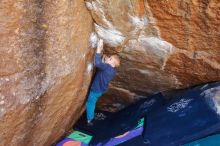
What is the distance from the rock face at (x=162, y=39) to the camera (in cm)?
203

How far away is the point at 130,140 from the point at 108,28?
26.5 inches

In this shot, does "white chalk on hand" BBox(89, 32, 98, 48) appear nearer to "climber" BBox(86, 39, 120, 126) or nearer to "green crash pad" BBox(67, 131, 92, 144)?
"climber" BBox(86, 39, 120, 126)

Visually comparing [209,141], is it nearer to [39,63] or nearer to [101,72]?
[101,72]

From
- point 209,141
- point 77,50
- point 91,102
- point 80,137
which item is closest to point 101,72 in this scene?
point 91,102

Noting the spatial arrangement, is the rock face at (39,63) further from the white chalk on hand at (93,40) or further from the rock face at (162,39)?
the rock face at (162,39)

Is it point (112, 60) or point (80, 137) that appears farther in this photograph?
point (80, 137)

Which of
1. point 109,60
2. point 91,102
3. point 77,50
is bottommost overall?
point 91,102

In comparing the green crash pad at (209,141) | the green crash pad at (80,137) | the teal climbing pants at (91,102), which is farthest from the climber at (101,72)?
the green crash pad at (209,141)

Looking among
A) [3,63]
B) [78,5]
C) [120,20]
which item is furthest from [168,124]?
[3,63]

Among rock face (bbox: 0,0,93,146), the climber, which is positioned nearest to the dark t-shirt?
the climber

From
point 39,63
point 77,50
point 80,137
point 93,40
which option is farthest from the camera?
point 80,137

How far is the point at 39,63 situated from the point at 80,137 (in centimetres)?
89

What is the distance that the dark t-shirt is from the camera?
7.86 ft

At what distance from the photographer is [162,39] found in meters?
2.20
